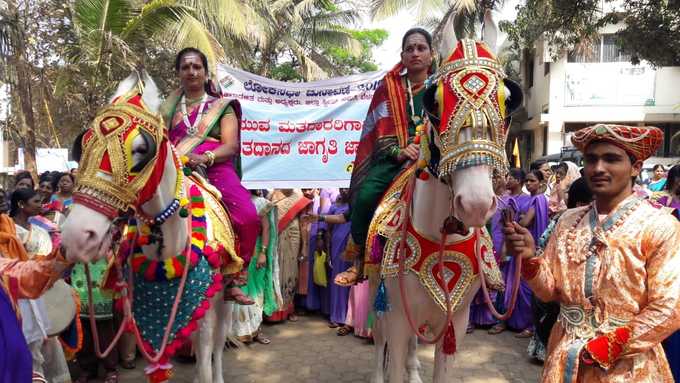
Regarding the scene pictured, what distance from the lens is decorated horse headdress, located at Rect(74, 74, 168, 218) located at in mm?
1985

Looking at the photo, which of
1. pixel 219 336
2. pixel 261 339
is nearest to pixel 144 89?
pixel 219 336

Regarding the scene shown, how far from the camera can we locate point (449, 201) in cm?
260

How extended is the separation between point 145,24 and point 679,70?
17976 mm

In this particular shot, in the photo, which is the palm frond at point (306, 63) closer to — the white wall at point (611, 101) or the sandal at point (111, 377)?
the white wall at point (611, 101)

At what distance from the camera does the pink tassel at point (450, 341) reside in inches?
117

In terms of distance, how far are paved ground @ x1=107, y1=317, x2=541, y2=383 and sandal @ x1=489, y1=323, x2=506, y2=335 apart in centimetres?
8

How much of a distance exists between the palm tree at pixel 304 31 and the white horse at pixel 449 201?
11.8 meters

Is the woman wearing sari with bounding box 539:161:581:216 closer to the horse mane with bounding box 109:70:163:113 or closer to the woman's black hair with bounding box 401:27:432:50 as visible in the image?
the woman's black hair with bounding box 401:27:432:50

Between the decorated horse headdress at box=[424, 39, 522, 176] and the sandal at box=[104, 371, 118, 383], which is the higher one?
the decorated horse headdress at box=[424, 39, 522, 176]

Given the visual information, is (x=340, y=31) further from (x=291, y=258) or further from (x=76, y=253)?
(x=76, y=253)

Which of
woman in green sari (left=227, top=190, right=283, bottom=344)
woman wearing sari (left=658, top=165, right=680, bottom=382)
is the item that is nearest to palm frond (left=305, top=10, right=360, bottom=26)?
woman in green sari (left=227, top=190, right=283, bottom=344)

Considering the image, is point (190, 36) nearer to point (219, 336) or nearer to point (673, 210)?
point (219, 336)

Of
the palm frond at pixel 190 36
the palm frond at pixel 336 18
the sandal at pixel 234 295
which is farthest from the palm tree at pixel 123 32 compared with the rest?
the palm frond at pixel 336 18

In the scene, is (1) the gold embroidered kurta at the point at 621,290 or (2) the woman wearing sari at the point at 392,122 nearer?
(1) the gold embroidered kurta at the point at 621,290
